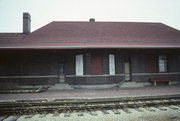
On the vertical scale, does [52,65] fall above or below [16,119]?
above

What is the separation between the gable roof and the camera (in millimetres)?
14805

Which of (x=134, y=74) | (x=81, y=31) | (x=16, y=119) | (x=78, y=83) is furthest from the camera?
→ (x=81, y=31)

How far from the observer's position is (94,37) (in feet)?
55.1

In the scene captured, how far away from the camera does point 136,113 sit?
6.45m

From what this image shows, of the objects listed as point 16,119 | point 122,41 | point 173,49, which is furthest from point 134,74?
point 16,119

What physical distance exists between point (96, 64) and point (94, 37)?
13.4ft

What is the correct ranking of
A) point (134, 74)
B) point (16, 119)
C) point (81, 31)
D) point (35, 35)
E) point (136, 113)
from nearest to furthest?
point (16, 119)
point (136, 113)
point (134, 74)
point (35, 35)
point (81, 31)

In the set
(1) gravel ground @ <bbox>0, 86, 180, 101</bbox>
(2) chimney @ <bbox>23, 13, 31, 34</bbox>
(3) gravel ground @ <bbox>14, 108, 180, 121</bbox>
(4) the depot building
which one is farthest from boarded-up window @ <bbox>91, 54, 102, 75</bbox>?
(2) chimney @ <bbox>23, 13, 31, 34</bbox>

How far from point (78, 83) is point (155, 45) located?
987 centimetres

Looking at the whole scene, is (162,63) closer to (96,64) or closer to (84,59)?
(96,64)

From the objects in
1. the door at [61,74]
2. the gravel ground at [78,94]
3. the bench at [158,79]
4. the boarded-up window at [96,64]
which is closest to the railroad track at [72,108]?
the gravel ground at [78,94]

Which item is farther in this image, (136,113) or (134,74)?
(134,74)

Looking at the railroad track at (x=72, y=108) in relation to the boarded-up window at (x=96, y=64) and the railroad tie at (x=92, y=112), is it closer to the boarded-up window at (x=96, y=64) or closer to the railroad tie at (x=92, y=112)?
the railroad tie at (x=92, y=112)

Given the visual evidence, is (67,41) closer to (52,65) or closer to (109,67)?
(52,65)
